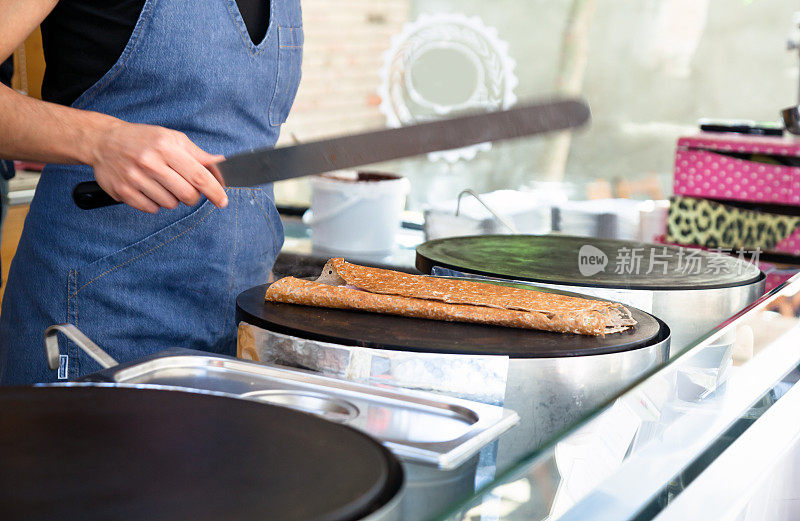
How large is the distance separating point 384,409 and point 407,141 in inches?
9.0

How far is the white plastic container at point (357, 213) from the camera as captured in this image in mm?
1629

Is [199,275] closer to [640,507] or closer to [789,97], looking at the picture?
[640,507]

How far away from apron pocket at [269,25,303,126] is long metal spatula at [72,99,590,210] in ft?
1.30

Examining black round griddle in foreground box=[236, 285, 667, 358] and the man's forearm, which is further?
the man's forearm

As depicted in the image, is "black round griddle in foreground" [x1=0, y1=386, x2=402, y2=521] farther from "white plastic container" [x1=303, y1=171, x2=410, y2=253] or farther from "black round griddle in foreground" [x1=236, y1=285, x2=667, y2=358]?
"white plastic container" [x1=303, y1=171, x2=410, y2=253]

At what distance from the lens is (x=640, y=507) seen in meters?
0.66

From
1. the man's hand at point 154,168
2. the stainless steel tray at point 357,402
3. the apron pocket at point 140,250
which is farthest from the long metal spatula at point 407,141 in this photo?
the apron pocket at point 140,250

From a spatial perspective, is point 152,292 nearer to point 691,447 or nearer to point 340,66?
point 691,447

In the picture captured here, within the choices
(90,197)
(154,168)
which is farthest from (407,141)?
(90,197)

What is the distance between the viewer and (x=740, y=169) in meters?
1.91

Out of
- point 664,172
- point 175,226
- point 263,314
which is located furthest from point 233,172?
point 664,172

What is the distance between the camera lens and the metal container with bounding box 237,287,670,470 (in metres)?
0.74

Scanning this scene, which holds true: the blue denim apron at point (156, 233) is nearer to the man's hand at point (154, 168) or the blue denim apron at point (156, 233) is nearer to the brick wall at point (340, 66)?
the man's hand at point (154, 168)

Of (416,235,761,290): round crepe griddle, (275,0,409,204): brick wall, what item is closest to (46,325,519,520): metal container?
(416,235,761,290): round crepe griddle
